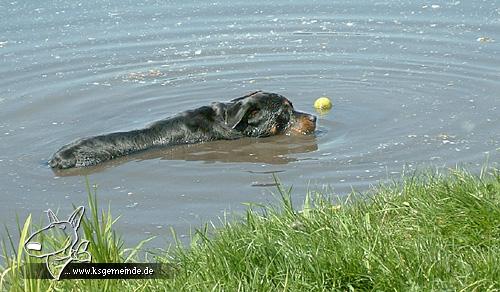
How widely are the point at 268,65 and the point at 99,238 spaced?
23.9ft

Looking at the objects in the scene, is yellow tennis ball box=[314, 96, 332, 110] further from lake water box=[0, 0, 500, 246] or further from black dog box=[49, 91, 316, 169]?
black dog box=[49, 91, 316, 169]

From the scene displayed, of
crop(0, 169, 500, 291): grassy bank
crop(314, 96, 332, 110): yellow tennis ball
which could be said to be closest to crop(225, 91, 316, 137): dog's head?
crop(314, 96, 332, 110): yellow tennis ball

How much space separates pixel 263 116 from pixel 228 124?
36cm

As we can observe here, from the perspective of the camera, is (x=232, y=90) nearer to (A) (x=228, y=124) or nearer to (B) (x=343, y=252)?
(A) (x=228, y=124)

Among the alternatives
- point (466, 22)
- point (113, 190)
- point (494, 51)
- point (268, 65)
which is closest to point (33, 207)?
point (113, 190)

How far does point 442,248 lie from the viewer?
17.8ft

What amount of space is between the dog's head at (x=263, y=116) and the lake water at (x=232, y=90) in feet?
0.44

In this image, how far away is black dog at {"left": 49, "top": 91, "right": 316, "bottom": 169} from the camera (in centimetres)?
997

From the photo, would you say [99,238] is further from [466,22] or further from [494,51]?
[466,22]

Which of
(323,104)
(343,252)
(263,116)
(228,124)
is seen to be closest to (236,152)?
(228,124)

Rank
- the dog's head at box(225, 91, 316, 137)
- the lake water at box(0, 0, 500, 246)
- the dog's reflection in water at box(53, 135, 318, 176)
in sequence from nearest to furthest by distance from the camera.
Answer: the lake water at box(0, 0, 500, 246) < the dog's reflection in water at box(53, 135, 318, 176) < the dog's head at box(225, 91, 316, 137)

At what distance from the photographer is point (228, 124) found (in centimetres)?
1038

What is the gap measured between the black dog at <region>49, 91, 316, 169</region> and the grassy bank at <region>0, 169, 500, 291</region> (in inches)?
153

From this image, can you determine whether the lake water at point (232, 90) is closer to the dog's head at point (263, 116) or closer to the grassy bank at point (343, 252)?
the dog's head at point (263, 116)
